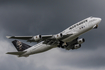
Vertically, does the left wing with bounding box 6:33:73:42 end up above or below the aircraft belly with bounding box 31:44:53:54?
above

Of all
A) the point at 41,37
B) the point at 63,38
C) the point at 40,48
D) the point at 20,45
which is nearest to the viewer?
the point at 41,37

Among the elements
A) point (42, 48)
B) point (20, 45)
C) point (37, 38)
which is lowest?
point (42, 48)

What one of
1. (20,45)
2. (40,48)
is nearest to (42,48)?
(40,48)

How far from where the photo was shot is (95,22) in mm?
55188

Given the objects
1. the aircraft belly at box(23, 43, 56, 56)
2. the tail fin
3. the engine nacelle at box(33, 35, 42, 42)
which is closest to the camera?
the engine nacelle at box(33, 35, 42, 42)

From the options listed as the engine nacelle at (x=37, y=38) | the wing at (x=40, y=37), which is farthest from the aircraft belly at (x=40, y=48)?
the engine nacelle at (x=37, y=38)

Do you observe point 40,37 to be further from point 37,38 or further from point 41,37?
point 37,38

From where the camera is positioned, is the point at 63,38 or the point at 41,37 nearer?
the point at 41,37

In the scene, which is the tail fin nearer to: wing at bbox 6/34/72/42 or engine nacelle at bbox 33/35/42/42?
wing at bbox 6/34/72/42

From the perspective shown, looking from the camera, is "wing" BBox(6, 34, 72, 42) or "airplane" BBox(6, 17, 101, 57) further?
"airplane" BBox(6, 17, 101, 57)

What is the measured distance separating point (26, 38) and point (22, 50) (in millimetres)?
13933

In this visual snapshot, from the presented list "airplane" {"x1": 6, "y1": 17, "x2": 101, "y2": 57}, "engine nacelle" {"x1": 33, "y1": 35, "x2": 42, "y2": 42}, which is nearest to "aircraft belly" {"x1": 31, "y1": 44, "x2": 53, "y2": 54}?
"airplane" {"x1": 6, "y1": 17, "x2": 101, "y2": 57}

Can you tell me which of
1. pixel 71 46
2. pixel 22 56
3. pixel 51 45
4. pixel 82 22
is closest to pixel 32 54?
pixel 22 56

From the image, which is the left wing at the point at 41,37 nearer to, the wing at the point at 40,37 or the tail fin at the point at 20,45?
the wing at the point at 40,37
